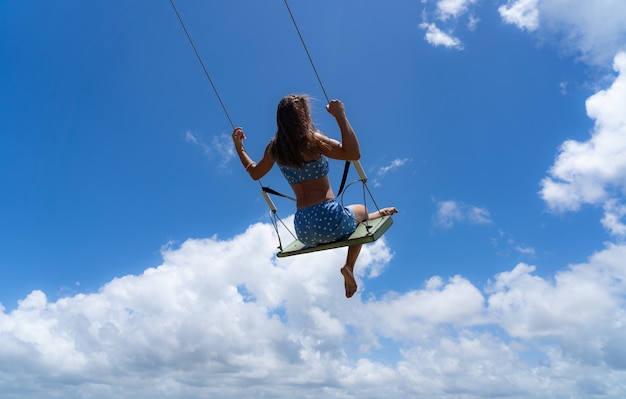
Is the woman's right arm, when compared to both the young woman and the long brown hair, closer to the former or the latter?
the young woman

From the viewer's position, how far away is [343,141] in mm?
6570

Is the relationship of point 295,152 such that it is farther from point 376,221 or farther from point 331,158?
point 376,221

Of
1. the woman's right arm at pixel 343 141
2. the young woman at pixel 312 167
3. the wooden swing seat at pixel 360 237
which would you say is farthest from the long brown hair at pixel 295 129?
the wooden swing seat at pixel 360 237

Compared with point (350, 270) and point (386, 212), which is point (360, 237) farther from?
point (386, 212)

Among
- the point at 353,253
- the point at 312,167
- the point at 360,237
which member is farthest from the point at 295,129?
the point at 353,253

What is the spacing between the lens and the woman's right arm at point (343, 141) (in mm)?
6520

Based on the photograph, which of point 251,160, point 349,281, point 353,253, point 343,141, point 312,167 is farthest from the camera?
point 251,160

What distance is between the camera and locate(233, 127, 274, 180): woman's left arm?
7180 mm

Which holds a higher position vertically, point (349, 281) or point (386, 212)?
point (386, 212)

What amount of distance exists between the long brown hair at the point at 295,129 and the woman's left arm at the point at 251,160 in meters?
0.40

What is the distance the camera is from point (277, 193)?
300 inches

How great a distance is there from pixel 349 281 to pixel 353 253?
0.37 m

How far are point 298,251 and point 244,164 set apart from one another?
4.38 feet

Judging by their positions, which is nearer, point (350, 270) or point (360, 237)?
point (360, 237)
